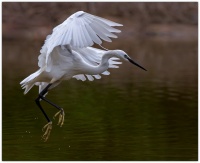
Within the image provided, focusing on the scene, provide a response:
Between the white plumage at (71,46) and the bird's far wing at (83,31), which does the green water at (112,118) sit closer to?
the white plumage at (71,46)

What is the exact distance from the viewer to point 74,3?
81.0ft

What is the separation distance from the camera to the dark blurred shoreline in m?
23.5

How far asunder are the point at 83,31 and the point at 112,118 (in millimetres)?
2941

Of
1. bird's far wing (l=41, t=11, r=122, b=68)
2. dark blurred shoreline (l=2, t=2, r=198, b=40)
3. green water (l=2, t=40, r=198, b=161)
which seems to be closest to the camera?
bird's far wing (l=41, t=11, r=122, b=68)

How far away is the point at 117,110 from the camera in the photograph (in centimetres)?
928

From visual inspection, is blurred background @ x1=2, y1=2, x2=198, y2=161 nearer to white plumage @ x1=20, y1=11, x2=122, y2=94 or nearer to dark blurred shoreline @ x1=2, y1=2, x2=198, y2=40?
dark blurred shoreline @ x1=2, y1=2, x2=198, y2=40

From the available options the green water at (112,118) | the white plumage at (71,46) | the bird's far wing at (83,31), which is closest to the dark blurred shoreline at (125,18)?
the green water at (112,118)

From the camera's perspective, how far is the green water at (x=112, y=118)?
653 centimetres

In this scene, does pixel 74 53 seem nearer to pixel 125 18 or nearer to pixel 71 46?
pixel 71 46

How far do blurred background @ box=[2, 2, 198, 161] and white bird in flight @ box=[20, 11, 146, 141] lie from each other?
390mm

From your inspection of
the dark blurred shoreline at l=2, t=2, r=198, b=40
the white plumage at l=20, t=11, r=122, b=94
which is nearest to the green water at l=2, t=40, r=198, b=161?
the white plumage at l=20, t=11, r=122, b=94

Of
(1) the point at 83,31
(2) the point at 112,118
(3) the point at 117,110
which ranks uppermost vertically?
(1) the point at 83,31

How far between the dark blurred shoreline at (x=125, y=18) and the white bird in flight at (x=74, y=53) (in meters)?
16.5

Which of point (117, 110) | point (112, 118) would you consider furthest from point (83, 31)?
point (117, 110)
